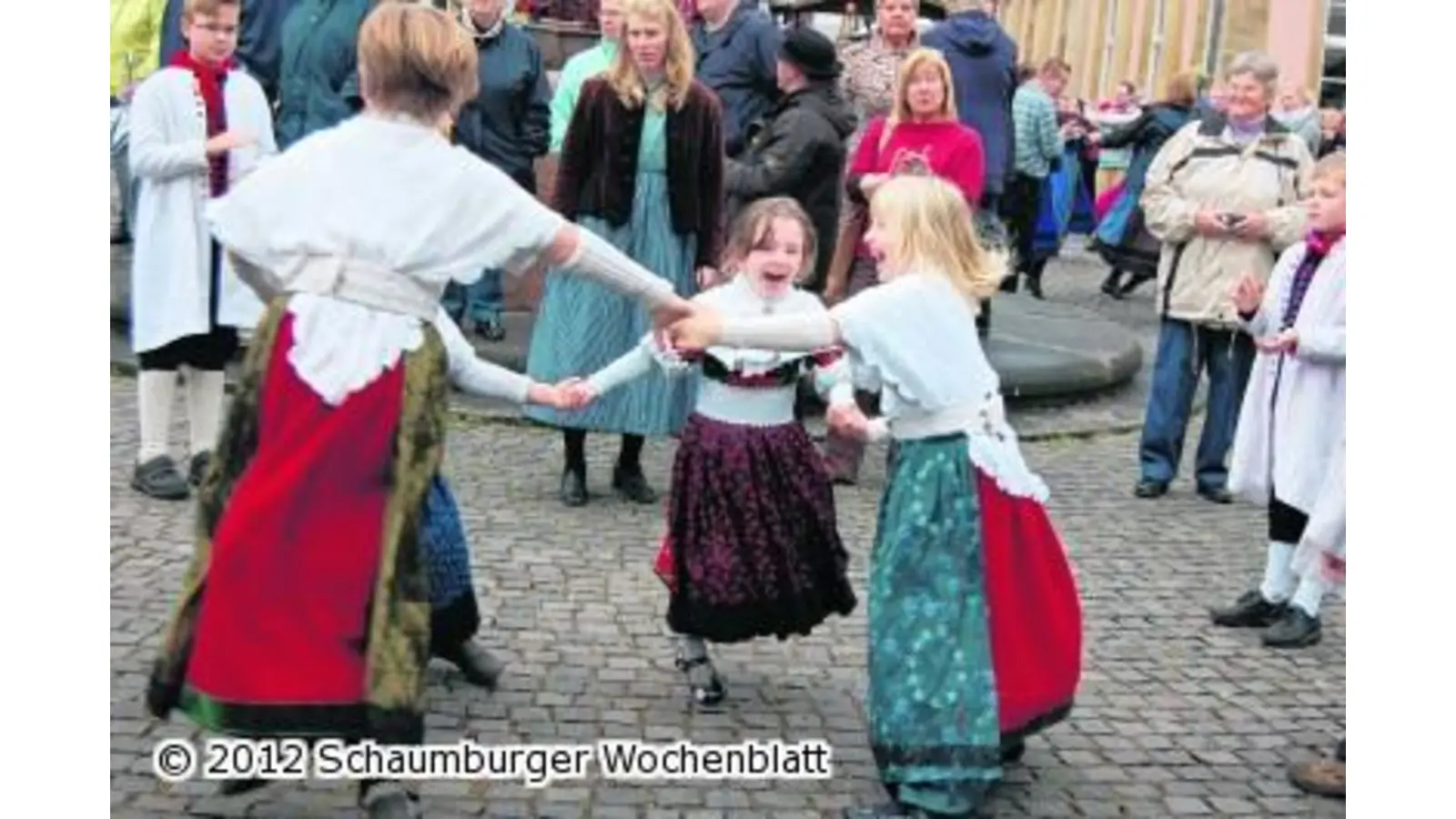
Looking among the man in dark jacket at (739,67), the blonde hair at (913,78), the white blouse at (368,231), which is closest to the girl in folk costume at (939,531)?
the white blouse at (368,231)

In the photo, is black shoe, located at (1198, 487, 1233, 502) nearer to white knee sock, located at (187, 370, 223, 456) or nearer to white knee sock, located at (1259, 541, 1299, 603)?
white knee sock, located at (1259, 541, 1299, 603)

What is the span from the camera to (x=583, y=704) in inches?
191

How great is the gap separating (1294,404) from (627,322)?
2.42m

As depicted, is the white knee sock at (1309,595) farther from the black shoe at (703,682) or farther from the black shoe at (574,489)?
the black shoe at (574,489)

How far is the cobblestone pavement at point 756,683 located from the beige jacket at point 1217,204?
0.95 meters

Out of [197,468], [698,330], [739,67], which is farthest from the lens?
[739,67]

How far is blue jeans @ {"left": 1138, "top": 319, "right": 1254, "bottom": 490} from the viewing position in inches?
302

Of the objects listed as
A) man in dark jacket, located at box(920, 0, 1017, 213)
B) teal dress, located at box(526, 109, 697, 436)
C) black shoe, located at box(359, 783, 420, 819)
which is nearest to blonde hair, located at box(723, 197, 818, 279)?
black shoe, located at box(359, 783, 420, 819)

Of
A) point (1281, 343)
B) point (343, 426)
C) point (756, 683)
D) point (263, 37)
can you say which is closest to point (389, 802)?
point (343, 426)

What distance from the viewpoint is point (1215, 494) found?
783 centimetres

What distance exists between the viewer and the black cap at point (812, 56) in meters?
7.38

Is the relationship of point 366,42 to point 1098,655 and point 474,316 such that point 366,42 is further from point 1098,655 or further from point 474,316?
point 474,316

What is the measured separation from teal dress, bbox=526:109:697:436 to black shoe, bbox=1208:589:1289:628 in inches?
78.8

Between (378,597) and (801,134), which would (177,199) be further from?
(378,597)
